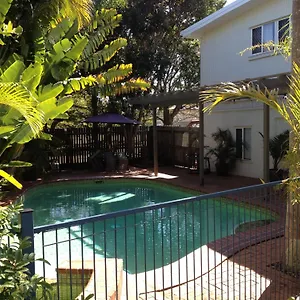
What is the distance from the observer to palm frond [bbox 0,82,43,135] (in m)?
3.31

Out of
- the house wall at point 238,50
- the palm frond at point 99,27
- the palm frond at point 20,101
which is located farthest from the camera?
the house wall at point 238,50

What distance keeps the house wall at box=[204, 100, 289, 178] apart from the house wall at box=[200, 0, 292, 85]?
1.20 meters

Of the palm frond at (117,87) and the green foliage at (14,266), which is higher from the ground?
the palm frond at (117,87)

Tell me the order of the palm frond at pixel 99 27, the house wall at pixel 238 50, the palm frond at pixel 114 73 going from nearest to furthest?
the palm frond at pixel 99 27 → the palm frond at pixel 114 73 → the house wall at pixel 238 50

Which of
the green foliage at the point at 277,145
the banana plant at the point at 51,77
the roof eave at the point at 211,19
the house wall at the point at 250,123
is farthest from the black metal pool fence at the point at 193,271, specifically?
the roof eave at the point at 211,19

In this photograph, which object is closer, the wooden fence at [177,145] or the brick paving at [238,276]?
the brick paving at [238,276]

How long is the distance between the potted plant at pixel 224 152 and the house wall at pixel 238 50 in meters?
2.42

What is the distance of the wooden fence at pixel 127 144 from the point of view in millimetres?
18406

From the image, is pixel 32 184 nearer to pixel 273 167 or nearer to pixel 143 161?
pixel 143 161

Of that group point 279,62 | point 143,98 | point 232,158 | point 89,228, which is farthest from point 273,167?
point 89,228

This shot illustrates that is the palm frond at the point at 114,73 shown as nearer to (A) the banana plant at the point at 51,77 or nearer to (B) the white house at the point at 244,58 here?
(A) the banana plant at the point at 51,77

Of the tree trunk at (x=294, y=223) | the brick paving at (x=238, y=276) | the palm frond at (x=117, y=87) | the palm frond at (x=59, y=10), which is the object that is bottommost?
the brick paving at (x=238, y=276)

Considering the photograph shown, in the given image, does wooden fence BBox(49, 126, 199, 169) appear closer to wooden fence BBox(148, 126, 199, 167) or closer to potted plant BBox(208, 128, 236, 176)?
wooden fence BBox(148, 126, 199, 167)

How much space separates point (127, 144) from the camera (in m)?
20.7
